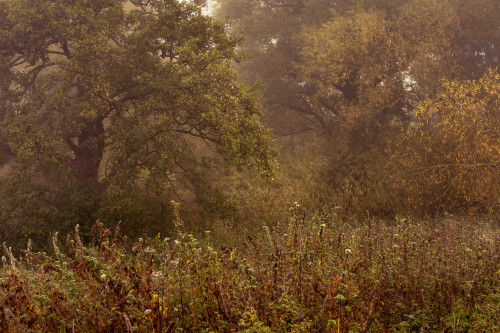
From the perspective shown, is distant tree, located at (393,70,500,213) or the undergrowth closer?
the undergrowth

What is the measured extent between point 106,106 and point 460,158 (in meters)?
13.6

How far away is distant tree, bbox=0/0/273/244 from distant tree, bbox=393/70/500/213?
7096mm

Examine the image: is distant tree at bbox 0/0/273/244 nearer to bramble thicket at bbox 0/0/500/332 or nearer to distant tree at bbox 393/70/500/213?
bramble thicket at bbox 0/0/500/332

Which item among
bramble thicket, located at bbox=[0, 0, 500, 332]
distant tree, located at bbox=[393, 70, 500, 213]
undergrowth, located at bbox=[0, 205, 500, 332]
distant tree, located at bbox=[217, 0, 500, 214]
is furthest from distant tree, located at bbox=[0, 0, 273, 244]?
distant tree, located at bbox=[217, 0, 500, 214]

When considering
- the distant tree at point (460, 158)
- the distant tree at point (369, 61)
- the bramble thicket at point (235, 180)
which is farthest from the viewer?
the distant tree at point (369, 61)

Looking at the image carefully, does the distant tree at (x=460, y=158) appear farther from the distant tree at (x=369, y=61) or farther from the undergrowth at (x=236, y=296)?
the undergrowth at (x=236, y=296)

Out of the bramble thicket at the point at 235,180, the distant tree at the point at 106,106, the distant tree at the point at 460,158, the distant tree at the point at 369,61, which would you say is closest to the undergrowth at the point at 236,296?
the bramble thicket at the point at 235,180

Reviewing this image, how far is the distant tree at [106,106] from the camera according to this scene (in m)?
12.3

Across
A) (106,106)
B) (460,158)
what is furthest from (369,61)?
(106,106)

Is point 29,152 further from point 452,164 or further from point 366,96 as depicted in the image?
point 366,96

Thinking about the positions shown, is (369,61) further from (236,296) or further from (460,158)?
(236,296)

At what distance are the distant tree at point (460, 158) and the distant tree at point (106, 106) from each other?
7.10m

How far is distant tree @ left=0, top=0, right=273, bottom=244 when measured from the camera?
40.4 feet

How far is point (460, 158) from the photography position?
50.4 ft
